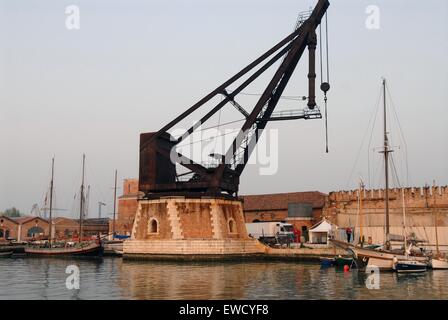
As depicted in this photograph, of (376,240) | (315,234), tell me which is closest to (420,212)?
(376,240)

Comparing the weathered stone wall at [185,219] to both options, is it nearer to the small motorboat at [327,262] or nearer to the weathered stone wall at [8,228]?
the small motorboat at [327,262]

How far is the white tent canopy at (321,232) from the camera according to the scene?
140 ft

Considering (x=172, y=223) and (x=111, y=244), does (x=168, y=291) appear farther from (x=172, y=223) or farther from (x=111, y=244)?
(x=111, y=244)

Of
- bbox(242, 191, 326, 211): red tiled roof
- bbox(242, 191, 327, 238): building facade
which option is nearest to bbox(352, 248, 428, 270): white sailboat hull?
bbox(242, 191, 327, 238): building facade

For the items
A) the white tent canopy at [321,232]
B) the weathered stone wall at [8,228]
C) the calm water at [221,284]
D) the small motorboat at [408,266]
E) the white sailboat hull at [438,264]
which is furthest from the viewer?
the weathered stone wall at [8,228]

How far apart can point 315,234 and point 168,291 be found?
25.7 metres

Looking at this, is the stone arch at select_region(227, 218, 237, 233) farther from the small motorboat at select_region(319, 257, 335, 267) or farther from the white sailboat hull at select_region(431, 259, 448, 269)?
the white sailboat hull at select_region(431, 259, 448, 269)

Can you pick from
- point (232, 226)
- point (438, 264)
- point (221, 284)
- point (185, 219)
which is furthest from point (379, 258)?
point (185, 219)

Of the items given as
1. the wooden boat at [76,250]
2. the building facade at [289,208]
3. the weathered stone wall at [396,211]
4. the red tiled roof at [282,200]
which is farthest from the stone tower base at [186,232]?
the red tiled roof at [282,200]

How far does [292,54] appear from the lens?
128 ft

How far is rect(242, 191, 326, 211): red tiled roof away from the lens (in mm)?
57594

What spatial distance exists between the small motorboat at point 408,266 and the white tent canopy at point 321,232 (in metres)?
13.3

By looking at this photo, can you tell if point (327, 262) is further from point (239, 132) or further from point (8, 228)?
point (8, 228)

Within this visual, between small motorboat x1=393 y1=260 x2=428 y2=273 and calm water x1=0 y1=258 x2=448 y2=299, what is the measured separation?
0.74 meters
